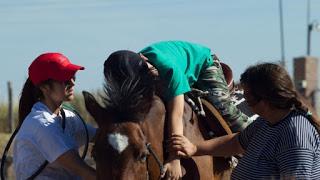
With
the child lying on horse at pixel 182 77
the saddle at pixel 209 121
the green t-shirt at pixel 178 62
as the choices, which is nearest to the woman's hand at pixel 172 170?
the child lying on horse at pixel 182 77

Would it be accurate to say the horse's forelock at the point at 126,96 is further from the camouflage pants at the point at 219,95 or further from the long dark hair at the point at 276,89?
the camouflage pants at the point at 219,95

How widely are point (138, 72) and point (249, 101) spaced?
0.83 metres

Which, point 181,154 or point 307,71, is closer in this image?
point 181,154

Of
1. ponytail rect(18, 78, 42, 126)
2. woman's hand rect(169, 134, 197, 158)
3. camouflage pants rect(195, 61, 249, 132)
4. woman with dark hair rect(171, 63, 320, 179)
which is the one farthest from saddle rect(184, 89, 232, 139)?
ponytail rect(18, 78, 42, 126)

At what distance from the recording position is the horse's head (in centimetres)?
541

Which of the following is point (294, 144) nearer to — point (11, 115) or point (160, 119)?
point (160, 119)

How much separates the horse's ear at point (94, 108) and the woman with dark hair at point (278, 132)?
0.97 metres

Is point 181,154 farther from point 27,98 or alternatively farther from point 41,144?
point 27,98

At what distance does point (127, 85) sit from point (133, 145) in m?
0.50

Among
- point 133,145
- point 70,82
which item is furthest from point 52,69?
point 133,145

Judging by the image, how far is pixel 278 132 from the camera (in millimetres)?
5527

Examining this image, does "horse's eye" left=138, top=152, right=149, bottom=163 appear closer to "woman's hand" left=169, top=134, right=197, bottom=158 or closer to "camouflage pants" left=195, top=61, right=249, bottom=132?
"woman's hand" left=169, top=134, right=197, bottom=158

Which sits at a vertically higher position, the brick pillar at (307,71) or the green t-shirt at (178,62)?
the green t-shirt at (178,62)

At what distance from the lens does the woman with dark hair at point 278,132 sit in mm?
5328
